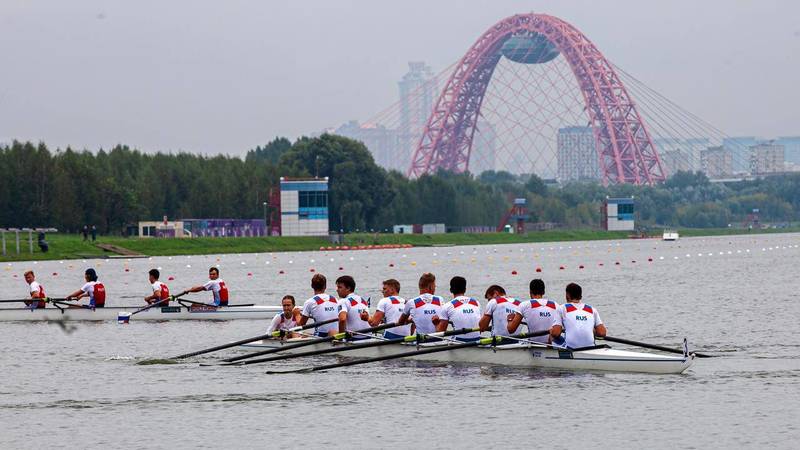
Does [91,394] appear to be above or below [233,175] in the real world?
below

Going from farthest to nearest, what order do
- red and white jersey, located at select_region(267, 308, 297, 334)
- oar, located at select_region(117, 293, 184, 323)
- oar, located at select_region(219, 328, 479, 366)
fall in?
oar, located at select_region(117, 293, 184, 323) < red and white jersey, located at select_region(267, 308, 297, 334) < oar, located at select_region(219, 328, 479, 366)

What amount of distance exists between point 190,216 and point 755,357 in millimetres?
123579

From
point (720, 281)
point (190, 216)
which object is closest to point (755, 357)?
point (720, 281)

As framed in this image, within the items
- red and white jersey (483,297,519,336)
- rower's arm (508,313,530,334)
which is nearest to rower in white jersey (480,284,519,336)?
red and white jersey (483,297,519,336)

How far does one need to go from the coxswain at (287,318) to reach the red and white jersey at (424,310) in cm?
306

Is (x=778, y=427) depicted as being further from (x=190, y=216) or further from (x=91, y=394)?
(x=190, y=216)

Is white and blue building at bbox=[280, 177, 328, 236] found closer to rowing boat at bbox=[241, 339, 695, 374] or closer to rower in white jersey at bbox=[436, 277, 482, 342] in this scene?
rowing boat at bbox=[241, 339, 695, 374]

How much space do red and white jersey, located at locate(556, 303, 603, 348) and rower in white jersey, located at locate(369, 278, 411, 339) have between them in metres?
4.46

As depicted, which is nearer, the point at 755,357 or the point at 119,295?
the point at 755,357

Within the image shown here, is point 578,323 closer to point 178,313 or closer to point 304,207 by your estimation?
point 178,313

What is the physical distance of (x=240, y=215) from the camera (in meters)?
161

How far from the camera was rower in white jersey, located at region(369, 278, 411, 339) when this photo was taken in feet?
115

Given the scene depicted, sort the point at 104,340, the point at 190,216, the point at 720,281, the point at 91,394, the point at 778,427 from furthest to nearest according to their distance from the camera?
the point at 190,216
the point at 720,281
the point at 104,340
the point at 91,394
the point at 778,427

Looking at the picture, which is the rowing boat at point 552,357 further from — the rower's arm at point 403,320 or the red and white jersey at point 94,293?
the red and white jersey at point 94,293
